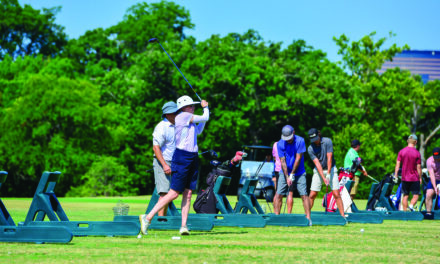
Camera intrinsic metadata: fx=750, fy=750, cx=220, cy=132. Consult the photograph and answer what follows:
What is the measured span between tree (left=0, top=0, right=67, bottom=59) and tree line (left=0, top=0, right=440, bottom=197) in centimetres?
108

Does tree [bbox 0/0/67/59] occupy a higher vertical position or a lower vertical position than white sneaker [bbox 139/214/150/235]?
higher

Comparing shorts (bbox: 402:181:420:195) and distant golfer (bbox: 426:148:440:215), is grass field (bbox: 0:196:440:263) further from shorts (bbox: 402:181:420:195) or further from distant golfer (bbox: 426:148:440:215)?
distant golfer (bbox: 426:148:440:215)

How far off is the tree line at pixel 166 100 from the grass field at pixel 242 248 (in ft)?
92.9

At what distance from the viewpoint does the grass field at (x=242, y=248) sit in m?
7.80

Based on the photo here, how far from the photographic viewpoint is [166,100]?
48.5m

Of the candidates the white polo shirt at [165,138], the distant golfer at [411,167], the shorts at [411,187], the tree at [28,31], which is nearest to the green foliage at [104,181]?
the tree at [28,31]

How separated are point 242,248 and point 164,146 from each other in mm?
3796

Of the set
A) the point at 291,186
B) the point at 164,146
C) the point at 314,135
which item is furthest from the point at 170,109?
the point at 314,135

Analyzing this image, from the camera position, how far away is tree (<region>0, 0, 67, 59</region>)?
60.6 m

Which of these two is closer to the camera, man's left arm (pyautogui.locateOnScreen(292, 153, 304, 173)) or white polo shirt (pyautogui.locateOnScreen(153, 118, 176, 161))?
white polo shirt (pyautogui.locateOnScreen(153, 118, 176, 161))

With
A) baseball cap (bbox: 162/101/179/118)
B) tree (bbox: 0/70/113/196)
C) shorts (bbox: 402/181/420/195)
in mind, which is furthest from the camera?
tree (bbox: 0/70/113/196)

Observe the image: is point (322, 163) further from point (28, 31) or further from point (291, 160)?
point (28, 31)

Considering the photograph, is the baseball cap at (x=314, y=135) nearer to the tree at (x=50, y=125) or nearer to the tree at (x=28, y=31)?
the tree at (x=50, y=125)

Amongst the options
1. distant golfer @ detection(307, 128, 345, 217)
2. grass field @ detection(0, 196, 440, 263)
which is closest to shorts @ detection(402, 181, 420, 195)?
distant golfer @ detection(307, 128, 345, 217)
